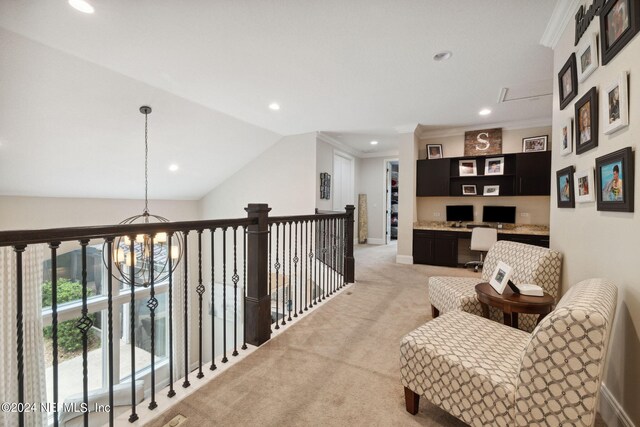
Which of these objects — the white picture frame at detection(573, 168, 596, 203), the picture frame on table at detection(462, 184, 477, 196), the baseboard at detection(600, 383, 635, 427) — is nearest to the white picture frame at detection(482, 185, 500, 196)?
the picture frame on table at detection(462, 184, 477, 196)

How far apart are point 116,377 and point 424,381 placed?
19.8ft

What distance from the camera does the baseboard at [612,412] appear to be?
139 cm

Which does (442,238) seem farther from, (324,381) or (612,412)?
(324,381)

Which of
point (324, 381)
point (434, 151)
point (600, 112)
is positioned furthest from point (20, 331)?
point (434, 151)

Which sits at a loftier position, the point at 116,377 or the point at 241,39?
the point at 241,39

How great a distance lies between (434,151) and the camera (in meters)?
5.75

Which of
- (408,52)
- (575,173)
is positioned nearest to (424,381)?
(575,173)

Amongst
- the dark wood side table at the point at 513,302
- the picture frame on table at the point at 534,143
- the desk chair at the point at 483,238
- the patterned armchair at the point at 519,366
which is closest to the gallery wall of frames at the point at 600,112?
the patterned armchair at the point at 519,366

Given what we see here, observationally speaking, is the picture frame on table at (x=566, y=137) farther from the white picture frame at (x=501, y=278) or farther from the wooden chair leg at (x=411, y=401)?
the wooden chair leg at (x=411, y=401)

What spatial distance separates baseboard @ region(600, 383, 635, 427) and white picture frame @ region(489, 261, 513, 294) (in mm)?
705

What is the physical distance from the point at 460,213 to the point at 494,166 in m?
1.05

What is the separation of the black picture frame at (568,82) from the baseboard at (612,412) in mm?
1988

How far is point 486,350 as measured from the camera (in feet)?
4.81

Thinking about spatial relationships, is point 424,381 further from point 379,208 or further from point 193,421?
point 379,208
